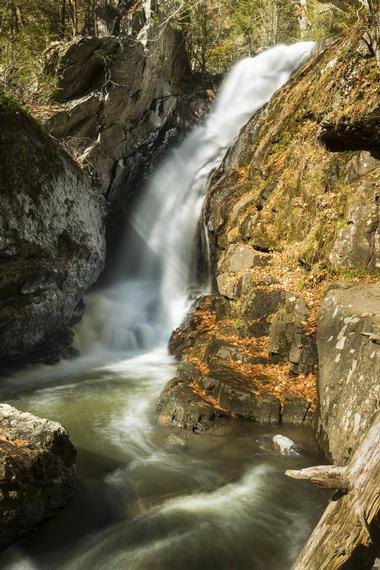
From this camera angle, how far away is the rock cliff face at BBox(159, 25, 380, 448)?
6361mm

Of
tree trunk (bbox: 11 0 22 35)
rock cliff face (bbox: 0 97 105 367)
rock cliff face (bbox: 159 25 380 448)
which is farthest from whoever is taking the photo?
tree trunk (bbox: 11 0 22 35)

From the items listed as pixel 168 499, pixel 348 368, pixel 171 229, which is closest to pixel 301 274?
pixel 348 368

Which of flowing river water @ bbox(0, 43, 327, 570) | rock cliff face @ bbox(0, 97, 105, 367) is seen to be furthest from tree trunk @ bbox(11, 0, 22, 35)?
flowing river water @ bbox(0, 43, 327, 570)

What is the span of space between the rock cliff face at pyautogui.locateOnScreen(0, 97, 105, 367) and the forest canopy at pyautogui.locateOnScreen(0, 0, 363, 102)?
1.64 metres

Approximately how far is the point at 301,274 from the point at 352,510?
659 cm

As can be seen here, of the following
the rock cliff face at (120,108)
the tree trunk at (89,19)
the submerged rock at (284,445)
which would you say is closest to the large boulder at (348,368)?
the submerged rock at (284,445)

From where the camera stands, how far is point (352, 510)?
3004 millimetres

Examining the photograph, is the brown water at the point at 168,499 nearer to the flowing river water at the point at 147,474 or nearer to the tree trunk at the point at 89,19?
the flowing river water at the point at 147,474

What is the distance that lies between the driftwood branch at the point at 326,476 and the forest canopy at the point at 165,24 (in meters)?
7.47

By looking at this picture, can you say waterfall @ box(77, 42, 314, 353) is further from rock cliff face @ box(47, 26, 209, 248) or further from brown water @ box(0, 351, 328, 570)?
brown water @ box(0, 351, 328, 570)

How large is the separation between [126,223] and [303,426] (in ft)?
35.2

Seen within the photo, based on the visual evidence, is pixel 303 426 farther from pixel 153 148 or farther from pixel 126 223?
pixel 153 148

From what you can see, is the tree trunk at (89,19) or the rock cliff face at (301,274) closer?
the rock cliff face at (301,274)

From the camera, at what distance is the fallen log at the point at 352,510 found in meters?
2.93
